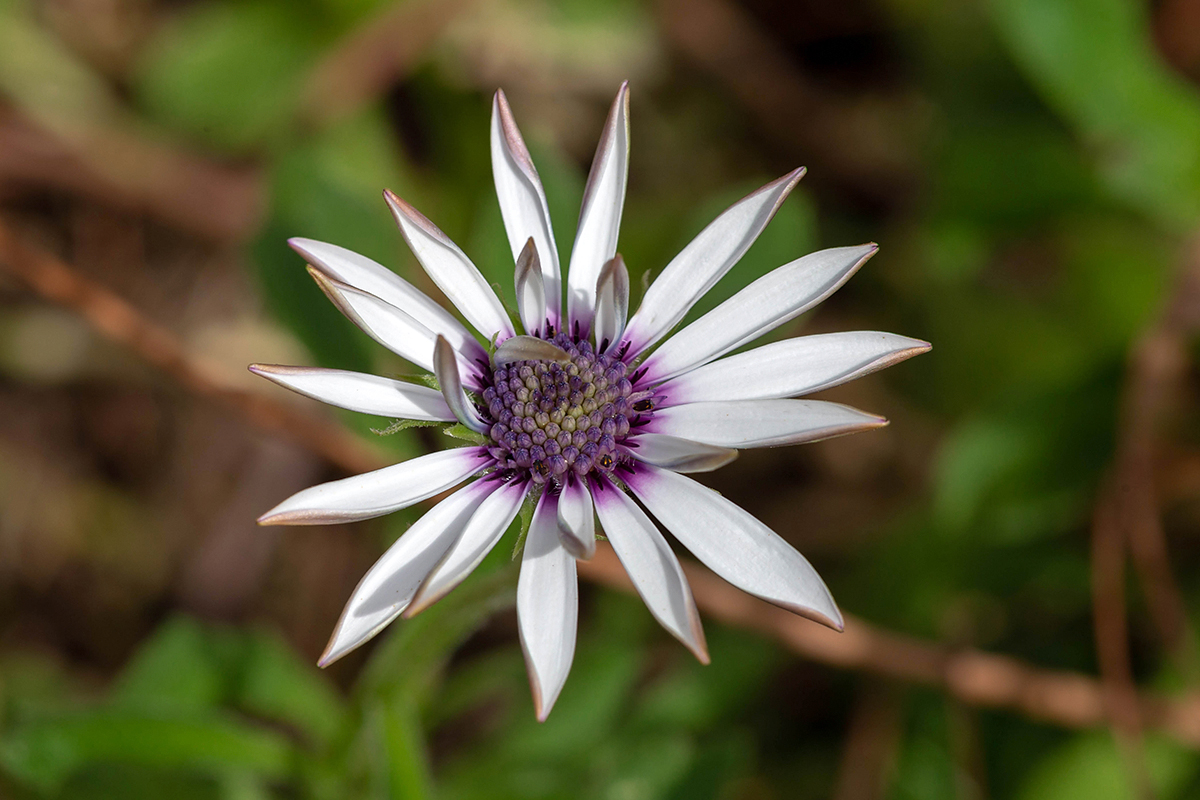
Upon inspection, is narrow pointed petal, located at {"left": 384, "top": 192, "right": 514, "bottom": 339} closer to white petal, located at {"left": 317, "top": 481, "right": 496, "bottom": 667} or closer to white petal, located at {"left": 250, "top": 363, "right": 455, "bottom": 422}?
white petal, located at {"left": 250, "top": 363, "right": 455, "bottom": 422}

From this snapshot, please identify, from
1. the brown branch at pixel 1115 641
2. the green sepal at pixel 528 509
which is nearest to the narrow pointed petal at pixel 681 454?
the green sepal at pixel 528 509

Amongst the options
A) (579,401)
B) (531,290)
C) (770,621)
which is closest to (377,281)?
(531,290)

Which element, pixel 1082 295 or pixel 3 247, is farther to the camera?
pixel 1082 295

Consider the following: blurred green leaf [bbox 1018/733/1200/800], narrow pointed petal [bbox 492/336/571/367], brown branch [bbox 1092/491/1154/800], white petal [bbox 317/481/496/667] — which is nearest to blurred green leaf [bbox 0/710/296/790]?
white petal [bbox 317/481/496/667]

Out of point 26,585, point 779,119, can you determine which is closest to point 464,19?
point 779,119

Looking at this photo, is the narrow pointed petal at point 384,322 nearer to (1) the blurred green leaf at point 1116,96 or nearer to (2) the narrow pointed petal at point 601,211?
(2) the narrow pointed petal at point 601,211

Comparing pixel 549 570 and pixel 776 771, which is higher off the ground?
pixel 549 570

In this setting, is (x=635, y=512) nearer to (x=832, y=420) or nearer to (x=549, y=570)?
(x=549, y=570)
